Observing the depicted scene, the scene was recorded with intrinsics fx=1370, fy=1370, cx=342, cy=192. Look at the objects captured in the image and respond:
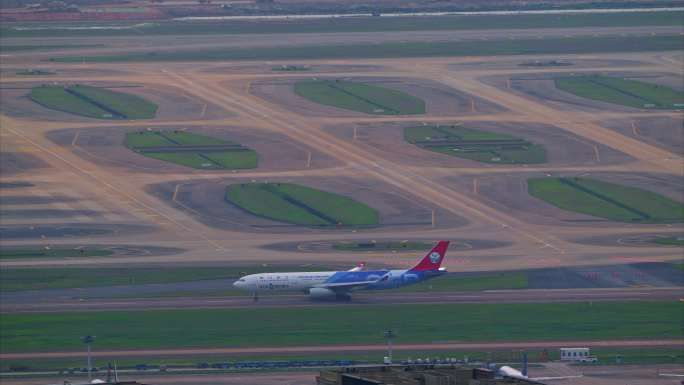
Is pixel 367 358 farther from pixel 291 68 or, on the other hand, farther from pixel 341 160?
pixel 291 68

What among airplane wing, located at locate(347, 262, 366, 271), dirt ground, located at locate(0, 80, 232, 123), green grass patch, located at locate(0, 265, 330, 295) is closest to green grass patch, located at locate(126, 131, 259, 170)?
dirt ground, located at locate(0, 80, 232, 123)

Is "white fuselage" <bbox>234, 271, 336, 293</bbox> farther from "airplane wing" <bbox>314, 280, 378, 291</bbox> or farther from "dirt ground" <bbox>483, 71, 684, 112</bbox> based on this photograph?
"dirt ground" <bbox>483, 71, 684, 112</bbox>

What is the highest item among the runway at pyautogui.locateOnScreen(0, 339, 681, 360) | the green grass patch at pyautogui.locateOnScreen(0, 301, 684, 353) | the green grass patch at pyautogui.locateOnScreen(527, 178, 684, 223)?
the green grass patch at pyautogui.locateOnScreen(527, 178, 684, 223)

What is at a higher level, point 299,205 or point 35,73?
point 35,73

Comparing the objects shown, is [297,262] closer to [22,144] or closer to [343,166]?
[343,166]

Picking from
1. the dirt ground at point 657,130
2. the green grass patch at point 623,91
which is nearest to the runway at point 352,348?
the dirt ground at point 657,130

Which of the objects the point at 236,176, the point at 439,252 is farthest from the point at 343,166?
the point at 439,252

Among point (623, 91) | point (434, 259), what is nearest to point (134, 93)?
point (623, 91)
